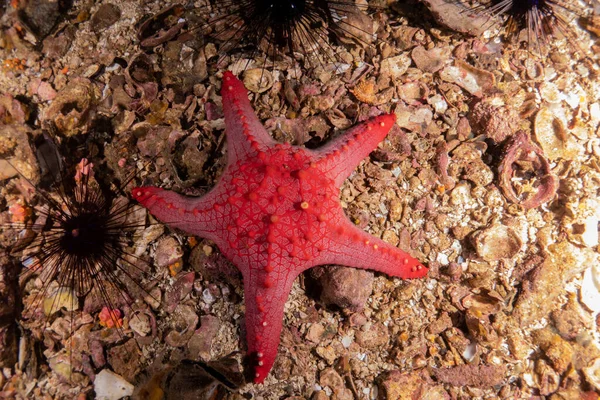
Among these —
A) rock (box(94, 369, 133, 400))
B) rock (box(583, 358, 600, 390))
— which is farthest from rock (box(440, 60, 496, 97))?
rock (box(94, 369, 133, 400))

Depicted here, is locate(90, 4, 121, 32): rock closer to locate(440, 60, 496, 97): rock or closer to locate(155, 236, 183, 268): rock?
locate(155, 236, 183, 268): rock

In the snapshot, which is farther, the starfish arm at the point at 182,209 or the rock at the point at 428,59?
the rock at the point at 428,59

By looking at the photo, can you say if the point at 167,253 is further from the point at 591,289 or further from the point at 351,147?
the point at 591,289

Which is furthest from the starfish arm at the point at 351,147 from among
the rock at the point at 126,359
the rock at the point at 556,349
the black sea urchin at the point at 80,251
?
the rock at the point at 126,359

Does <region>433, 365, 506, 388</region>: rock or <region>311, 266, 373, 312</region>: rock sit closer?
<region>311, 266, 373, 312</region>: rock

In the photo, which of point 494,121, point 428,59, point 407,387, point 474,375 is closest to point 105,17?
point 428,59

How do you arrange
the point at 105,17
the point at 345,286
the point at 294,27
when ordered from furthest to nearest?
the point at 105,17 < the point at 294,27 < the point at 345,286

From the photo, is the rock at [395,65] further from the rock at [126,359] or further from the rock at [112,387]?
the rock at [112,387]
